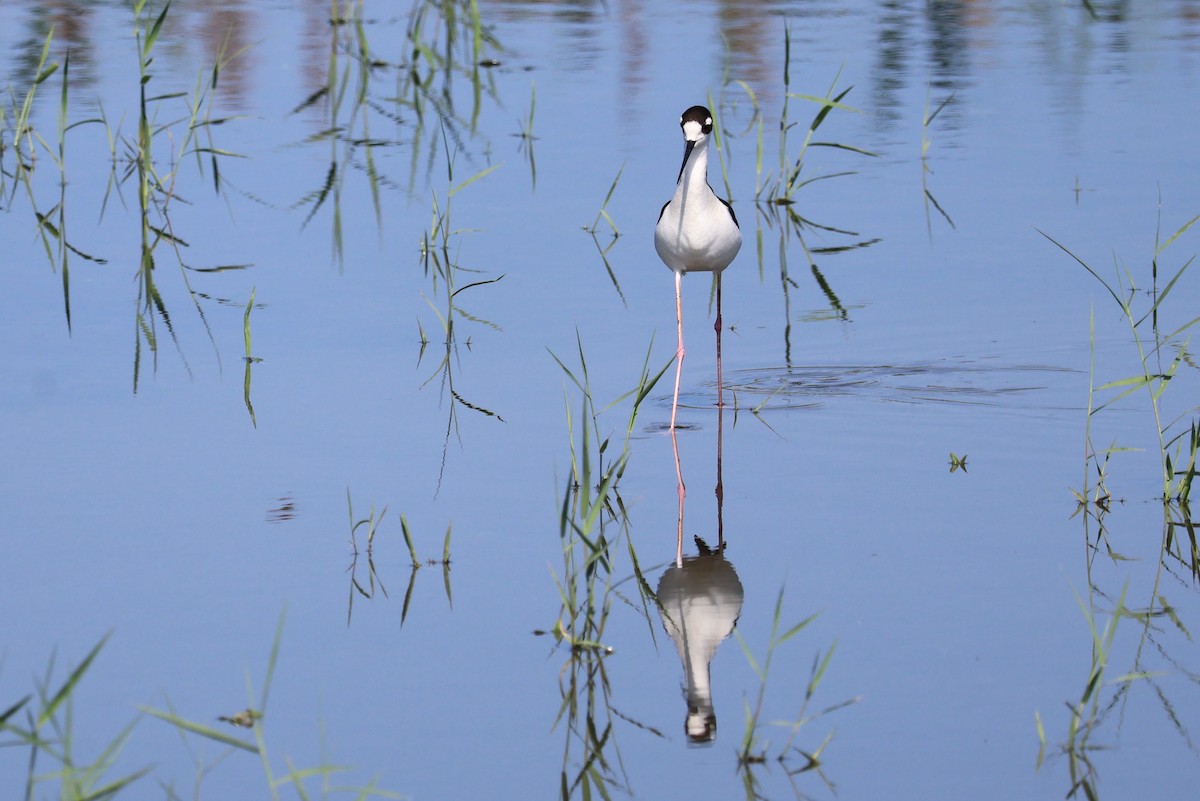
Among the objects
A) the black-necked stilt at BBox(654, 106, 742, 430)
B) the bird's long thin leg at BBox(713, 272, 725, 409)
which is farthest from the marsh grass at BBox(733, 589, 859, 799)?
the black-necked stilt at BBox(654, 106, 742, 430)

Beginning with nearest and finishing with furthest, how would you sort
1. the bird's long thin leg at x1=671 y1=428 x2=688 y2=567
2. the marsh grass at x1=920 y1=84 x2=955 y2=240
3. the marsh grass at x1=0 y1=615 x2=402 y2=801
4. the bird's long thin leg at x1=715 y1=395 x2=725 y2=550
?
1. the marsh grass at x1=0 y1=615 x2=402 y2=801
2. the bird's long thin leg at x1=671 y1=428 x2=688 y2=567
3. the bird's long thin leg at x1=715 y1=395 x2=725 y2=550
4. the marsh grass at x1=920 y1=84 x2=955 y2=240

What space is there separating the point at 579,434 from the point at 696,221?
1225mm

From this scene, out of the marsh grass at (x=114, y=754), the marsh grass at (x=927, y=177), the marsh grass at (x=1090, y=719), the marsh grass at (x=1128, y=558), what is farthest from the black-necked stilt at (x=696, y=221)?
the marsh grass at (x=114, y=754)

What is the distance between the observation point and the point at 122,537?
191 inches

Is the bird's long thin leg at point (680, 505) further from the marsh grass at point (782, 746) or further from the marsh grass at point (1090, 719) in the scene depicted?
the marsh grass at point (1090, 719)

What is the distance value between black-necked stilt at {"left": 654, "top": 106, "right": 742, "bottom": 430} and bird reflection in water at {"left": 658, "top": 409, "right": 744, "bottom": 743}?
1.75 meters

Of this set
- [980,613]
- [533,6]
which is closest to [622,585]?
[980,613]

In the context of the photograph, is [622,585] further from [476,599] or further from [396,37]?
[396,37]

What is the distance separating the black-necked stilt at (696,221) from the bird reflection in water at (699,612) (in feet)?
5.74

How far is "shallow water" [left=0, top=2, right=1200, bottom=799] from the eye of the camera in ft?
12.5

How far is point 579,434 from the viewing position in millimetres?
5621

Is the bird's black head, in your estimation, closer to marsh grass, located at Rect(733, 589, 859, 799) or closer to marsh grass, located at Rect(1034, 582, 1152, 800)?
marsh grass, located at Rect(1034, 582, 1152, 800)

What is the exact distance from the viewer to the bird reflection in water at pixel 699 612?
3.83 meters

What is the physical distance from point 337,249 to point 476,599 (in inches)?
150
